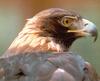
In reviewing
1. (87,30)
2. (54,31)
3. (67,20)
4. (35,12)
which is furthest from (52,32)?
(35,12)

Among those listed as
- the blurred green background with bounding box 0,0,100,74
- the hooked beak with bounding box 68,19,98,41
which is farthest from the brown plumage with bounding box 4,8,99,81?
the blurred green background with bounding box 0,0,100,74

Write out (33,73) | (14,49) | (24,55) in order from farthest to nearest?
(14,49), (24,55), (33,73)

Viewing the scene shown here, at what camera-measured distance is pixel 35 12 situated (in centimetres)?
690

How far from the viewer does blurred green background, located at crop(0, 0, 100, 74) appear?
269 inches

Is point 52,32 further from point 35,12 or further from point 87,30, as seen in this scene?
point 35,12

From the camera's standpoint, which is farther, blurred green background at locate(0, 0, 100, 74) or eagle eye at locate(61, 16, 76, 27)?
blurred green background at locate(0, 0, 100, 74)

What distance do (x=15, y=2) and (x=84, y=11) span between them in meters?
0.67

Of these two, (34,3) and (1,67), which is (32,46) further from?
(34,3)

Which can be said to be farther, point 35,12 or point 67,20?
point 35,12

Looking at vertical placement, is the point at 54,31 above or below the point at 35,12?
above

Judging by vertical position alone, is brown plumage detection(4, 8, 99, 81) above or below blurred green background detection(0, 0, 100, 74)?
above

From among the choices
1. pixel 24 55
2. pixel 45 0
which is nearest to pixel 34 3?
pixel 45 0

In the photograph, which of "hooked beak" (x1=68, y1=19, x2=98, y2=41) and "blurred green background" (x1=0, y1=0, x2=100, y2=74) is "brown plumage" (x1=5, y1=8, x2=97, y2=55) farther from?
"blurred green background" (x1=0, y1=0, x2=100, y2=74)

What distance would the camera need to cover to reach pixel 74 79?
4.91 meters
